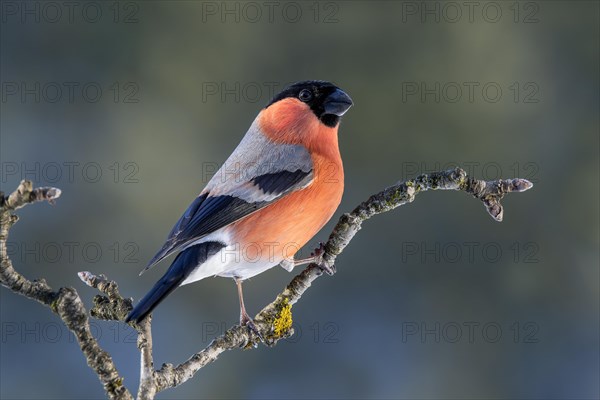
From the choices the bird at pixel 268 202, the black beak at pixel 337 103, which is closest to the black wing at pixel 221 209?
the bird at pixel 268 202

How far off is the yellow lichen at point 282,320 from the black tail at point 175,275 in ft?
0.78

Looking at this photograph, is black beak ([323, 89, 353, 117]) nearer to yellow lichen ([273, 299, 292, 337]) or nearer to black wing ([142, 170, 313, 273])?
black wing ([142, 170, 313, 273])

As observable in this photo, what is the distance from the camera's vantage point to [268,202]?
6.50 feet

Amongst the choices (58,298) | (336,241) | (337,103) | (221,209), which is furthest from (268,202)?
(58,298)

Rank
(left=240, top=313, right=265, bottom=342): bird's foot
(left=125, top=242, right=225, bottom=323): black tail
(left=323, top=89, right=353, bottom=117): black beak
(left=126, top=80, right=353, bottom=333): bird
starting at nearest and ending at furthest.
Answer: (left=125, top=242, right=225, bottom=323): black tail, (left=240, top=313, right=265, bottom=342): bird's foot, (left=126, top=80, right=353, bottom=333): bird, (left=323, top=89, right=353, bottom=117): black beak

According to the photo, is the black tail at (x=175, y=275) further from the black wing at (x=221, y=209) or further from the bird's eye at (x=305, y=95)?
the bird's eye at (x=305, y=95)

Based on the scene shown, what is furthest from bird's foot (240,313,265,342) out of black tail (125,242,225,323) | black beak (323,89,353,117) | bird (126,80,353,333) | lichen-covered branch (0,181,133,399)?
black beak (323,89,353,117)

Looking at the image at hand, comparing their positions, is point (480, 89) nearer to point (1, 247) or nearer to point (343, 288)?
point (343, 288)

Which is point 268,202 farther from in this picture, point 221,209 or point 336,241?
point 336,241

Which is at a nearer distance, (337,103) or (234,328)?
(234,328)

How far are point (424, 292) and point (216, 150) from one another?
4.53 ft

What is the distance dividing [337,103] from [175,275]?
76cm

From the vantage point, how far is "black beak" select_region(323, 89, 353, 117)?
215cm

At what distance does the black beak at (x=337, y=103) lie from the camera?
2154 millimetres
